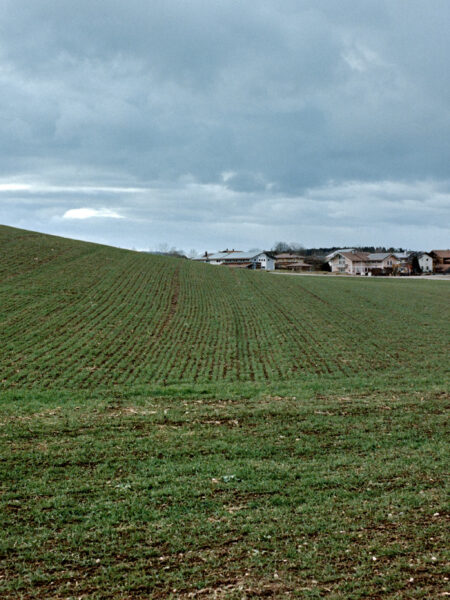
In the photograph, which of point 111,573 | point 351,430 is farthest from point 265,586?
point 351,430

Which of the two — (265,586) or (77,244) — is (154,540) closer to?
(265,586)

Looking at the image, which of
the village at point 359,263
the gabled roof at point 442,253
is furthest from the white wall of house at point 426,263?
the gabled roof at point 442,253

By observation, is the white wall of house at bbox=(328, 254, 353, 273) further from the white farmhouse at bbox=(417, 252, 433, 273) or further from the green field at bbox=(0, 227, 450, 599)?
the green field at bbox=(0, 227, 450, 599)

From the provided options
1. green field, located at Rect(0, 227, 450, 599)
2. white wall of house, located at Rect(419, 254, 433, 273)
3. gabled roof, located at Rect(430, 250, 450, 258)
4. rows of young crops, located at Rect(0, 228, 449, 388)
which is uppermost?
gabled roof, located at Rect(430, 250, 450, 258)

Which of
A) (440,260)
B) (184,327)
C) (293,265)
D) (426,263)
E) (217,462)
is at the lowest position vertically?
(217,462)

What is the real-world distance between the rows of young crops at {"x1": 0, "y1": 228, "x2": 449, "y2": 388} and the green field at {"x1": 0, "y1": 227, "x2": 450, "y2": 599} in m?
0.21

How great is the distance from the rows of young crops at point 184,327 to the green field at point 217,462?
0.21 m

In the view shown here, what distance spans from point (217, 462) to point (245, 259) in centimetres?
16341

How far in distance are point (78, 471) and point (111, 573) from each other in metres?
3.84

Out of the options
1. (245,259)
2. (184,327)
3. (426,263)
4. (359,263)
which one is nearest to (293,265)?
(245,259)

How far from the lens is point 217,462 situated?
433 inches

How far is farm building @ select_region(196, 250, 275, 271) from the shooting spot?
16512cm

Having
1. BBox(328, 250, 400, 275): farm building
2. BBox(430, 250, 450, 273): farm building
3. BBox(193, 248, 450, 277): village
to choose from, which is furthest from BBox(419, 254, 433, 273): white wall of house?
BBox(328, 250, 400, 275): farm building

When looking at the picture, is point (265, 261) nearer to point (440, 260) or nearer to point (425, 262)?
point (425, 262)
